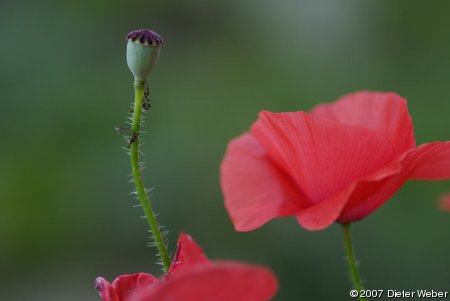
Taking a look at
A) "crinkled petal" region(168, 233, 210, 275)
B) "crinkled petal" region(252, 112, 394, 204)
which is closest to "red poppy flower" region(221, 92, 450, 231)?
"crinkled petal" region(252, 112, 394, 204)

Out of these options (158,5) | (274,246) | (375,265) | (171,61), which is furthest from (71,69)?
(375,265)

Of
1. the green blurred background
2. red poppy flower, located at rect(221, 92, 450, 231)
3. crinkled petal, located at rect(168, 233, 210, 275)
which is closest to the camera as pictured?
crinkled petal, located at rect(168, 233, 210, 275)

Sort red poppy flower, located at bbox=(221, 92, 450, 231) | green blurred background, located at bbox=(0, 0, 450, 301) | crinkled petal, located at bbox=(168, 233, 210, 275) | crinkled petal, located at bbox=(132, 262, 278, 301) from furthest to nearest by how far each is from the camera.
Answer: green blurred background, located at bbox=(0, 0, 450, 301) → red poppy flower, located at bbox=(221, 92, 450, 231) → crinkled petal, located at bbox=(168, 233, 210, 275) → crinkled petal, located at bbox=(132, 262, 278, 301)

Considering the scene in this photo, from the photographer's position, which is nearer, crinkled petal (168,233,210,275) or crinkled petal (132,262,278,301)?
crinkled petal (132,262,278,301)

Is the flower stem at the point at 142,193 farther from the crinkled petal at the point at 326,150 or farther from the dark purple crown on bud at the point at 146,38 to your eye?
the crinkled petal at the point at 326,150

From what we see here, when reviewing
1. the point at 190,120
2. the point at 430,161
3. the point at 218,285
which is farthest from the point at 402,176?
the point at 190,120

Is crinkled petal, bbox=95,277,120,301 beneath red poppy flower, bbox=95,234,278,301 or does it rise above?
beneath

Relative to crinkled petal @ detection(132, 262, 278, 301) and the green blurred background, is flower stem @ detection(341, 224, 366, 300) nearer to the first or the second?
crinkled petal @ detection(132, 262, 278, 301)
